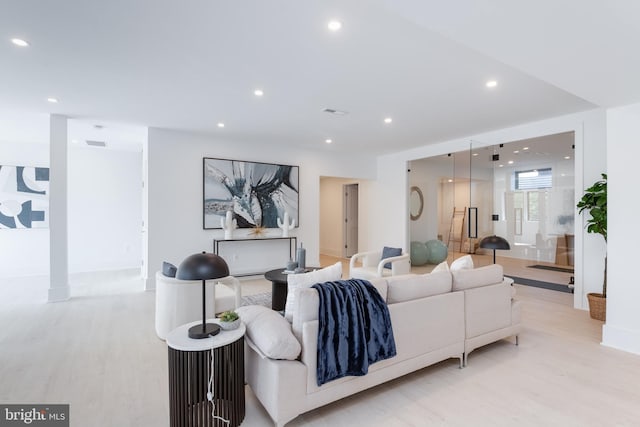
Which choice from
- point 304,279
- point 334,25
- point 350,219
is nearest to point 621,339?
point 304,279

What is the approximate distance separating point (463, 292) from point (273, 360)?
5.87 ft

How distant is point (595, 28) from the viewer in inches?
71.1

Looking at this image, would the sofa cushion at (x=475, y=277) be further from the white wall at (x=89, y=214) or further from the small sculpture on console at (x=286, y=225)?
the white wall at (x=89, y=214)

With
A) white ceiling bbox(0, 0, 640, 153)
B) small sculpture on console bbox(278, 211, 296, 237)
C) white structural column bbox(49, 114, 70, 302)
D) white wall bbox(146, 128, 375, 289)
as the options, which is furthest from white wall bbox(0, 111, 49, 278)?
small sculpture on console bbox(278, 211, 296, 237)

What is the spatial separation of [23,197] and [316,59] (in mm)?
7044

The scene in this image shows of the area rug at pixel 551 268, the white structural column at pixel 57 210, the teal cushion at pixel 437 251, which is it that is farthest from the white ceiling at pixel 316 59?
the teal cushion at pixel 437 251

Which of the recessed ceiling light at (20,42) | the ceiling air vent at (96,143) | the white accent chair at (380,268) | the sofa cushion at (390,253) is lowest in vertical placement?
the white accent chair at (380,268)

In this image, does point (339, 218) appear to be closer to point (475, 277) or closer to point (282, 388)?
point (475, 277)

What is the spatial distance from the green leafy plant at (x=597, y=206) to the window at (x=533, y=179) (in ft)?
5.60

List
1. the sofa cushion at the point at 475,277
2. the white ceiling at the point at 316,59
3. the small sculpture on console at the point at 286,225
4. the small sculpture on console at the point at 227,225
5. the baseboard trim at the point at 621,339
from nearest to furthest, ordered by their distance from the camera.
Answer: the white ceiling at the point at 316,59 < the sofa cushion at the point at 475,277 < the baseboard trim at the point at 621,339 < the small sculpture on console at the point at 227,225 < the small sculpture on console at the point at 286,225

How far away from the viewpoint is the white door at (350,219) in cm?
923

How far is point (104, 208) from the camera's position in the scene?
6.99 meters

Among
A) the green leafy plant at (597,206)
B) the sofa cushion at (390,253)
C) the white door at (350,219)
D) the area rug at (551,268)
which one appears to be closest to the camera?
the green leafy plant at (597,206)

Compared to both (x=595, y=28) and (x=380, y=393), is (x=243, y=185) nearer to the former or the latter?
(x=380, y=393)
